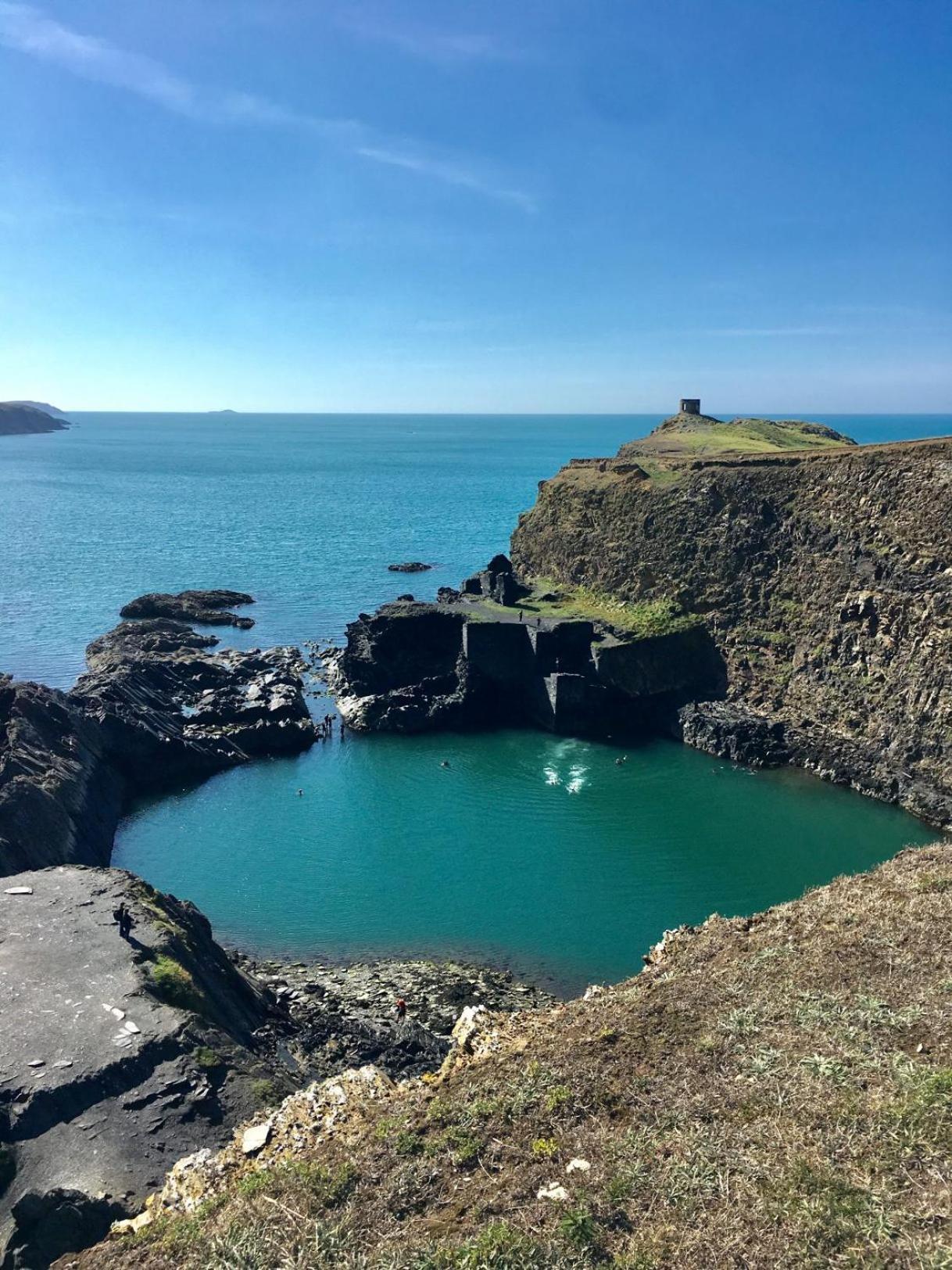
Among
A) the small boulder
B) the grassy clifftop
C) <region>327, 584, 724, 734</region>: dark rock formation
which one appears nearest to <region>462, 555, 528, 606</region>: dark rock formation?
<region>327, 584, 724, 734</region>: dark rock formation

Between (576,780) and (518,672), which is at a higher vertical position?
(518,672)

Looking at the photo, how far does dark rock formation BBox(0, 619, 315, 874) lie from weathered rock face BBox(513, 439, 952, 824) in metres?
22.6

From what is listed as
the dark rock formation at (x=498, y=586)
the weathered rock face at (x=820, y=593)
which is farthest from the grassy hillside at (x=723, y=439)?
the dark rock formation at (x=498, y=586)

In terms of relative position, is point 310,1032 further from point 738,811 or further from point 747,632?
point 747,632

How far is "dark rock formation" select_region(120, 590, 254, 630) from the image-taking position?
6944 cm

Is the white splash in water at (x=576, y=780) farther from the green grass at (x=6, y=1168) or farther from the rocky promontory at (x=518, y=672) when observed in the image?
the green grass at (x=6, y=1168)

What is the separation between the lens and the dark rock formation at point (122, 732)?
31359 mm

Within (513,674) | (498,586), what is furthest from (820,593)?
(498,586)

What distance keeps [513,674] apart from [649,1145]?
37318 millimetres

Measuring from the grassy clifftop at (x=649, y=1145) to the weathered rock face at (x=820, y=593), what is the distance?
78.9ft

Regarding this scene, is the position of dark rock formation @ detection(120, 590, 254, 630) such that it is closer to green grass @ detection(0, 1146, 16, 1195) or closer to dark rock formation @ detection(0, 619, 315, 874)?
dark rock formation @ detection(0, 619, 315, 874)

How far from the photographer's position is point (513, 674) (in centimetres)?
4978

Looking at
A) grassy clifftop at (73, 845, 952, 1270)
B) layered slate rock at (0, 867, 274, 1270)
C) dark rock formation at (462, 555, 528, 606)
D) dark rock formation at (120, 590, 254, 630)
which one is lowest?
layered slate rock at (0, 867, 274, 1270)

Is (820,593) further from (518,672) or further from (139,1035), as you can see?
(139,1035)
